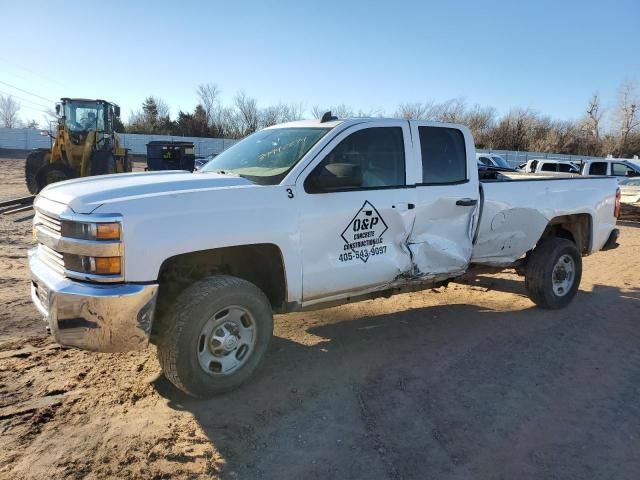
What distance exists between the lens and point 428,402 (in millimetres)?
3902

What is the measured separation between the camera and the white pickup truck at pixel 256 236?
3.31 meters

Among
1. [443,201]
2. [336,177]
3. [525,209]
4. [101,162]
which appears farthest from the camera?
[101,162]

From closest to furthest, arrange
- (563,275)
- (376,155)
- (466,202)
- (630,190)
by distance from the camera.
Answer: (376,155) < (466,202) < (563,275) < (630,190)

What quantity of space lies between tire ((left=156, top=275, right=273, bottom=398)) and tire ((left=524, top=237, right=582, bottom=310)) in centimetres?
378

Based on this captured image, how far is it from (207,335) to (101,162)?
44.6 feet

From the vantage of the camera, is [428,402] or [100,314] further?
[428,402]

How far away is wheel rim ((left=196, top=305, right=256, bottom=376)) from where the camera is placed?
147 inches

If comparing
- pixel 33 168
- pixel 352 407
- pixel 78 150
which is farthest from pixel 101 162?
pixel 352 407

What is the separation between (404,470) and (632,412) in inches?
79.9

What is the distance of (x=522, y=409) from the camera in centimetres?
386

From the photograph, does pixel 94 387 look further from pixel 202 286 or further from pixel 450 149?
pixel 450 149

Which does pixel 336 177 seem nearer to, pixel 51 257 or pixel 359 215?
pixel 359 215

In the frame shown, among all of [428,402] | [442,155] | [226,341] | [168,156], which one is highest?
[168,156]

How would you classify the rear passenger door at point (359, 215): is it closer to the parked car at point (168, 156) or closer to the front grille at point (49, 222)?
the front grille at point (49, 222)
